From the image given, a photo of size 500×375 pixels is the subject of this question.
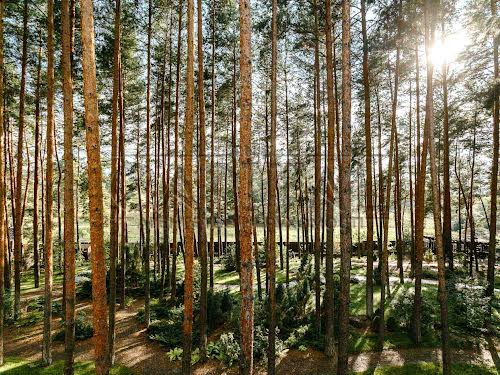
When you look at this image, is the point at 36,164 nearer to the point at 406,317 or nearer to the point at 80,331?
the point at 80,331

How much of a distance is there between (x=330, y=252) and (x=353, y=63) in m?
7.57

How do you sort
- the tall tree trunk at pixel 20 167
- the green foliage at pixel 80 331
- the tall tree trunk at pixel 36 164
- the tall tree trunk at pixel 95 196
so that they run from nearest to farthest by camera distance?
the tall tree trunk at pixel 95 196, the tall tree trunk at pixel 20 167, the tall tree trunk at pixel 36 164, the green foliage at pixel 80 331

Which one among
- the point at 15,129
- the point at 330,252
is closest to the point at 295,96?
the point at 330,252

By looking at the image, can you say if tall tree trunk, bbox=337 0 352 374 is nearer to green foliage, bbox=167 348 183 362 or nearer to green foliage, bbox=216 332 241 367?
green foliage, bbox=216 332 241 367

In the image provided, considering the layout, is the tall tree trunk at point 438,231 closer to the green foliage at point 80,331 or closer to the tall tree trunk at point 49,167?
the tall tree trunk at point 49,167

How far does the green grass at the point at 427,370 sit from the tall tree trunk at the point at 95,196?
704cm

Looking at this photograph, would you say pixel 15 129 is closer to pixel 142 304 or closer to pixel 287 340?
pixel 142 304

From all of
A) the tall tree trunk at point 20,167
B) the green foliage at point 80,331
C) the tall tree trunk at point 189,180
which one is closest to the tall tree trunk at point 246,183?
the tall tree trunk at point 189,180

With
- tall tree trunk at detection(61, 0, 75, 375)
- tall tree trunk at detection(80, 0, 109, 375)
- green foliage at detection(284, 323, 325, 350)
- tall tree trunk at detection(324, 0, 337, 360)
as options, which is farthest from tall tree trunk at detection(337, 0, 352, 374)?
tall tree trunk at detection(61, 0, 75, 375)

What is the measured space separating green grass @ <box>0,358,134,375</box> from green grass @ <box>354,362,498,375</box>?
6.81m

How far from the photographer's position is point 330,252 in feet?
29.0

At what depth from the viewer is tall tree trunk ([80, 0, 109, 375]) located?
4.95m

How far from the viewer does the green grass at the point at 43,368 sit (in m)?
8.75

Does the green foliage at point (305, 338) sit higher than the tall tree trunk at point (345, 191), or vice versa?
the tall tree trunk at point (345, 191)
